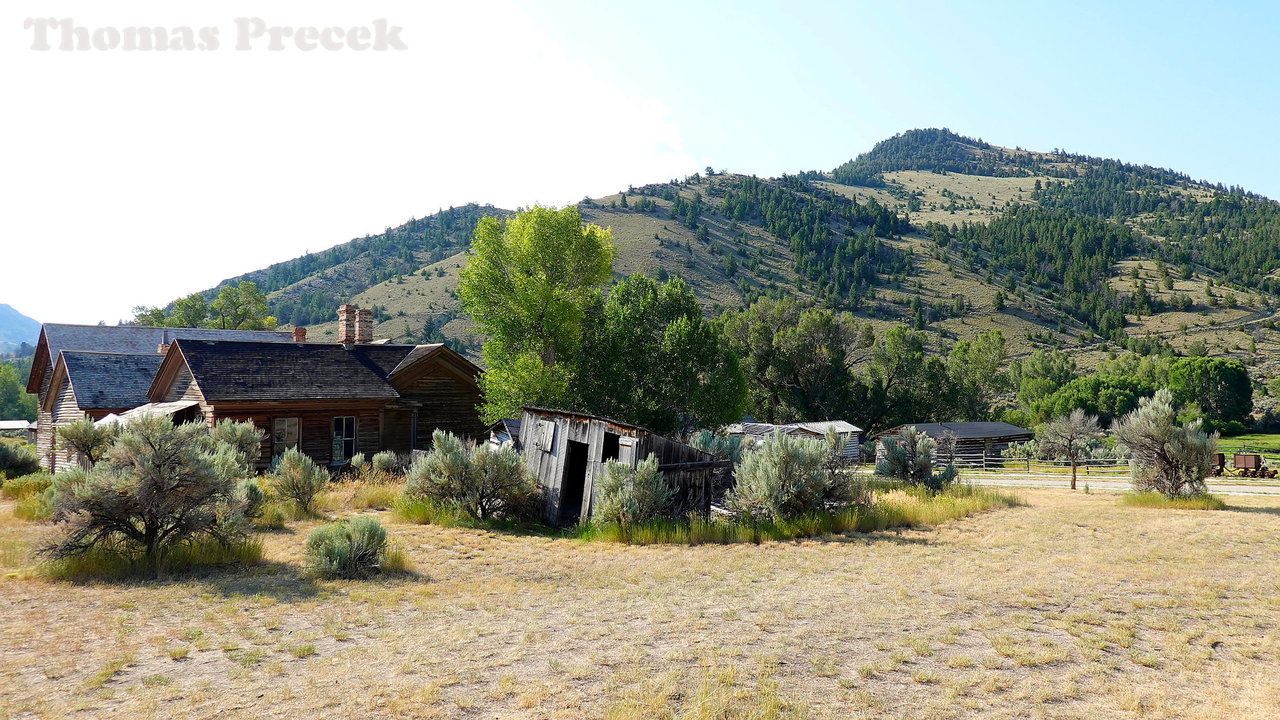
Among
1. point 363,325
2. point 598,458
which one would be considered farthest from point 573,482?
point 363,325

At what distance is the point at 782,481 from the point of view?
14617 millimetres

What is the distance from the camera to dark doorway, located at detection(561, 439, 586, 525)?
16.5 m

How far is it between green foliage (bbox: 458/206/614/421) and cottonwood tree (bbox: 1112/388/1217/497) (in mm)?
18891

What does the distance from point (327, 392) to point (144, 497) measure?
15.5 meters

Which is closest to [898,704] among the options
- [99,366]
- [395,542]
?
[395,542]

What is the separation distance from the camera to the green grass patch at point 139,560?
979 centimetres

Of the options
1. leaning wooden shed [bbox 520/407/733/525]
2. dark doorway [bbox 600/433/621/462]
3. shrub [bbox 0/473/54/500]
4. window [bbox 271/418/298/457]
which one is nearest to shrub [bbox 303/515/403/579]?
leaning wooden shed [bbox 520/407/733/525]

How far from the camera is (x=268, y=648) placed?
6.95m

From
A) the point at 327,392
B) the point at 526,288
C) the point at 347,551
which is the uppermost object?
the point at 526,288

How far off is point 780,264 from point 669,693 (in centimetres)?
13547

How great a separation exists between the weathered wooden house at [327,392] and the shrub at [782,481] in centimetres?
1630

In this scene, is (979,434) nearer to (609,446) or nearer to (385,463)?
(609,446)

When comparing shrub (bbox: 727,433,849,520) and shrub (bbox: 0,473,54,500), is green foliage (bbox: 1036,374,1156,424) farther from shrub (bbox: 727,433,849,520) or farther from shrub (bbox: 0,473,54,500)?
shrub (bbox: 0,473,54,500)

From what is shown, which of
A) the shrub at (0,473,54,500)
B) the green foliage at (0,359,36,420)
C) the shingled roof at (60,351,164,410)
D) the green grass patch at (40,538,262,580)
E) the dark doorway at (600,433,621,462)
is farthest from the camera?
the green foliage at (0,359,36,420)
